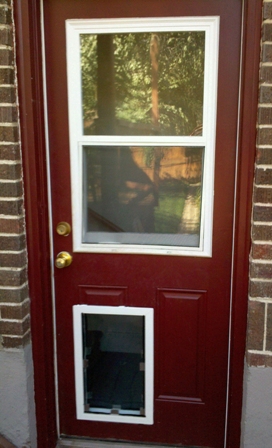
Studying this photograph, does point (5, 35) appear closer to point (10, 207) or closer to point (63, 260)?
point (10, 207)

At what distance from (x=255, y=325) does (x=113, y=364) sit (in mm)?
900

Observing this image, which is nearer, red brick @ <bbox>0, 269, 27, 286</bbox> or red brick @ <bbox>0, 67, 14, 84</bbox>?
red brick @ <bbox>0, 67, 14, 84</bbox>

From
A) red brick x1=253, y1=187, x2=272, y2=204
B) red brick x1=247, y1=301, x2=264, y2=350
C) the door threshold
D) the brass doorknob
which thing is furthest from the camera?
the door threshold

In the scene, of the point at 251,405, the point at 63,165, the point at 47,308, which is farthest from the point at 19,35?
the point at 251,405

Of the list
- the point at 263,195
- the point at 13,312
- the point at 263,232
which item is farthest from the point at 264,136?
the point at 13,312

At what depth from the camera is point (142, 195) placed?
7.17 ft

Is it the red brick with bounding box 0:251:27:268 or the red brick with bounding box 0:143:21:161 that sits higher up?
the red brick with bounding box 0:143:21:161

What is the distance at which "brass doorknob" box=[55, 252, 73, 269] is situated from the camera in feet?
7.31

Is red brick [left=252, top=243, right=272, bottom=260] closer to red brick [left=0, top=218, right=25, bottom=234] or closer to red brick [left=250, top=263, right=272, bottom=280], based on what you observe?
red brick [left=250, top=263, right=272, bottom=280]

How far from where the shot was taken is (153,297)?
2.27 m

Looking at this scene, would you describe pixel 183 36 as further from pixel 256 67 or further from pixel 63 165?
pixel 63 165

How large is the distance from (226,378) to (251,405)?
235mm

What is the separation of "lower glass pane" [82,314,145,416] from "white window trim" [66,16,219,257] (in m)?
0.45

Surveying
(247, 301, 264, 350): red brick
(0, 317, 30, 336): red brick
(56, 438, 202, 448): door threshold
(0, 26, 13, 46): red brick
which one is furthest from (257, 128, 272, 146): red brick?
(56, 438, 202, 448): door threshold
